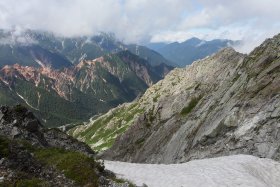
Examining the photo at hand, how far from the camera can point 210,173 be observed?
32969 mm

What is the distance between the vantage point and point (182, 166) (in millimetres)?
36969

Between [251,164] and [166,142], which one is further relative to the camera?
[166,142]

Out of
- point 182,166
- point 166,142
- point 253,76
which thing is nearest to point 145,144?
point 166,142

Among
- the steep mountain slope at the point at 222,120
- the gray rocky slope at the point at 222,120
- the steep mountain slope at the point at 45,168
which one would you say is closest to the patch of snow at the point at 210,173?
the steep mountain slope at the point at 45,168

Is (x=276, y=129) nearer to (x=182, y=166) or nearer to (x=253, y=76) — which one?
(x=182, y=166)

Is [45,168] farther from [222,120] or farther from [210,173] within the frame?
[222,120]

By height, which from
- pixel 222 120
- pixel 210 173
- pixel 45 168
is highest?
pixel 222 120

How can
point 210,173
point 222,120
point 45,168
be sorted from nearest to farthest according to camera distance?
point 45,168 → point 210,173 → point 222,120

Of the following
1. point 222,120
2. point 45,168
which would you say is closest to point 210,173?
point 45,168

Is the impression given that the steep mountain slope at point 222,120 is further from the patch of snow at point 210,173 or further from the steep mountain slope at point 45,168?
the steep mountain slope at point 45,168

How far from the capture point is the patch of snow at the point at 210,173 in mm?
30172

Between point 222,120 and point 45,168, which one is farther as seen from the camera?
point 222,120

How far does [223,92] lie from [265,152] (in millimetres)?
35577

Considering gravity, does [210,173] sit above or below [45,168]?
below
